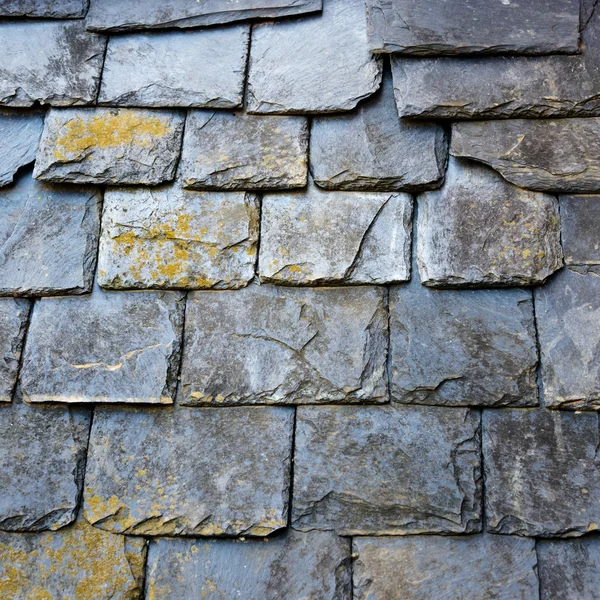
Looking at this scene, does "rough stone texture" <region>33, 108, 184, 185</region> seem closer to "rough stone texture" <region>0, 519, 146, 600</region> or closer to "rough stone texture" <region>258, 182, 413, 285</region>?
"rough stone texture" <region>258, 182, 413, 285</region>

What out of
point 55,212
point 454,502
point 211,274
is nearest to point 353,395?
point 454,502

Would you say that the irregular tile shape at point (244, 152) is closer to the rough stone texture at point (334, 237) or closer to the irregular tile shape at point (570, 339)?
the rough stone texture at point (334, 237)

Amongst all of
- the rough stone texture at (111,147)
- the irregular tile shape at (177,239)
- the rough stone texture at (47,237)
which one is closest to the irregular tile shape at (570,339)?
the irregular tile shape at (177,239)

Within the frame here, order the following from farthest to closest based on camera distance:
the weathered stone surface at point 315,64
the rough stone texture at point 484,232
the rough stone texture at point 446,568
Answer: the weathered stone surface at point 315,64 → the rough stone texture at point 484,232 → the rough stone texture at point 446,568

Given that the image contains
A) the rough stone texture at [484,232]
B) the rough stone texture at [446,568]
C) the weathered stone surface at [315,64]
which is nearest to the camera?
the rough stone texture at [446,568]

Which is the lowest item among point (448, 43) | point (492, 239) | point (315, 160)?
point (492, 239)

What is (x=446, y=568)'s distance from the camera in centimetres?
146

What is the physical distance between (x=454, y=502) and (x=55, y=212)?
1.25 m

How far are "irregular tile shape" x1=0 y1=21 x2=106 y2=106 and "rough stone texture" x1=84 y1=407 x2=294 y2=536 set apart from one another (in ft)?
2.87

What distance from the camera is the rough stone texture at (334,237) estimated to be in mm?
1601

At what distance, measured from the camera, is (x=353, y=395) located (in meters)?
1.54

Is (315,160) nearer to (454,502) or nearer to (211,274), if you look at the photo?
(211,274)

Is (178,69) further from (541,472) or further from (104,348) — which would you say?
(541,472)

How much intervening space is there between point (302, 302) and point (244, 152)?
43 centimetres
